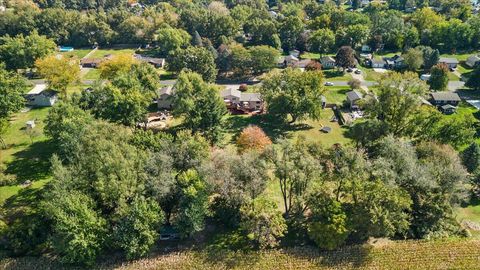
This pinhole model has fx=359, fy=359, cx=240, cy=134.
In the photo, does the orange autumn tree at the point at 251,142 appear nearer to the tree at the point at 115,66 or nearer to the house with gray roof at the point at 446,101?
the tree at the point at 115,66

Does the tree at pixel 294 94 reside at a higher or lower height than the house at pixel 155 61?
higher

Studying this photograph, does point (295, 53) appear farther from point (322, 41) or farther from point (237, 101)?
point (237, 101)

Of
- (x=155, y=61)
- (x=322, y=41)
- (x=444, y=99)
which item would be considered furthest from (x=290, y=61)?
(x=444, y=99)

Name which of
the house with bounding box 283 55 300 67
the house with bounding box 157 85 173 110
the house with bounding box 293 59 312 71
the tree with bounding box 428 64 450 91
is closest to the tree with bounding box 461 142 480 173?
the tree with bounding box 428 64 450 91

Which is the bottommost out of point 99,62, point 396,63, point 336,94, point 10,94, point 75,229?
point 336,94

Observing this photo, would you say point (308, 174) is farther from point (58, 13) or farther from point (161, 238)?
point (58, 13)

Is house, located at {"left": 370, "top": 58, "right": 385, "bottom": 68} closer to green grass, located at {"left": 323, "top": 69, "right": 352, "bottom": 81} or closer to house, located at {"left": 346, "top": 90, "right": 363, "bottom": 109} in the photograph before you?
green grass, located at {"left": 323, "top": 69, "right": 352, "bottom": 81}

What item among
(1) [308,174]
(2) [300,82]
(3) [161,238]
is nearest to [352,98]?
(2) [300,82]

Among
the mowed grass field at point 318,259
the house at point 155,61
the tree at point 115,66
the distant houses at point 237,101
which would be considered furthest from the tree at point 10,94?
the house at point 155,61
